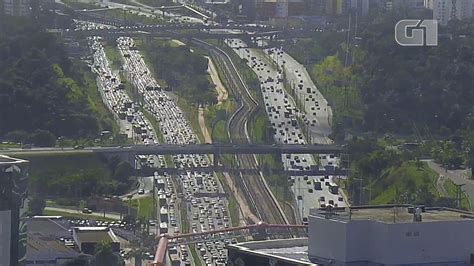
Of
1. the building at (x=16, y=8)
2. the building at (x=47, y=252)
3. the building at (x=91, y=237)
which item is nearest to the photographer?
the building at (x=47, y=252)

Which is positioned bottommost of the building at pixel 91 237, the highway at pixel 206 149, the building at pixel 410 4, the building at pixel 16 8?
the building at pixel 91 237

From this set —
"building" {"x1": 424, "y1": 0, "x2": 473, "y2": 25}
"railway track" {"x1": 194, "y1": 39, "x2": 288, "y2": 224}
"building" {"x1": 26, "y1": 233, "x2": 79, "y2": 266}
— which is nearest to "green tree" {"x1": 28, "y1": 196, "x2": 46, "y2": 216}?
"building" {"x1": 26, "y1": 233, "x2": 79, "y2": 266}

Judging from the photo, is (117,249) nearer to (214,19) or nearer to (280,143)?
(280,143)

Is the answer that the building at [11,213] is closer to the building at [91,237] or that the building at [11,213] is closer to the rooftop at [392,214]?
the rooftop at [392,214]

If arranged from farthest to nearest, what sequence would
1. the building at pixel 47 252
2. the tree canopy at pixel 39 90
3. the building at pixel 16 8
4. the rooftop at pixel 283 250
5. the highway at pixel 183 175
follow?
the building at pixel 16 8 → the tree canopy at pixel 39 90 → the highway at pixel 183 175 → the building at pixel 47 252 → the rooftop at pixel 283 250

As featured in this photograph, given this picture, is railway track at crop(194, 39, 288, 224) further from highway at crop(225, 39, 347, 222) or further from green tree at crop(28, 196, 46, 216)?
Answer: green tree at crop(28, 196, 46, 216)

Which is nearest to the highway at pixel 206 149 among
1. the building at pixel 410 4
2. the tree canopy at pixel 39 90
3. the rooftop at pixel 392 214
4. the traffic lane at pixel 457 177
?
the tree canopy at pixel 39 90
